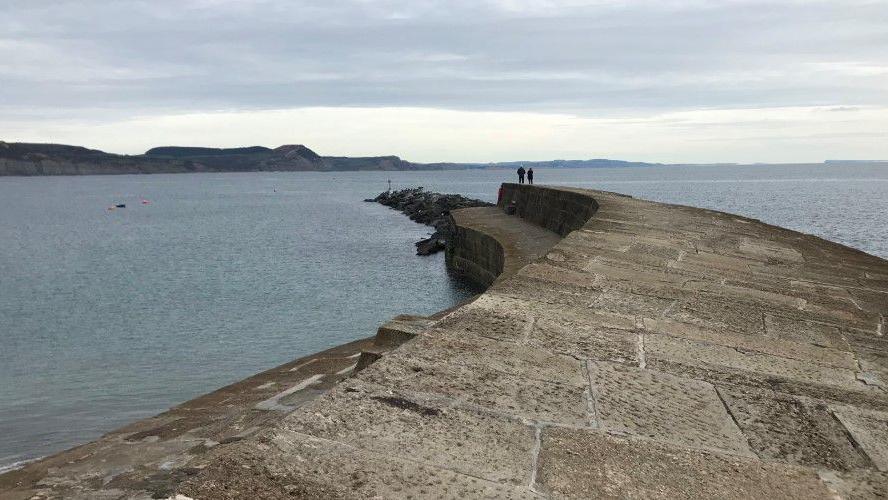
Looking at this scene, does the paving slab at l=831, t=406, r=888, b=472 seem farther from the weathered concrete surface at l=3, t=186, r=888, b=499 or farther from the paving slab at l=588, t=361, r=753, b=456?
the paving slab at l=588, t=361, r=753, b=456

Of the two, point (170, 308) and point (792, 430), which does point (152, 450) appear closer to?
point (792, 430)

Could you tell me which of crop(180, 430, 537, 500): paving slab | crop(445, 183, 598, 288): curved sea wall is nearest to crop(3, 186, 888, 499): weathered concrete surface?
crop(180, 430, 537, 500): paving slab

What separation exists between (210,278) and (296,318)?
27.1ft

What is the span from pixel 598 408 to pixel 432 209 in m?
44.6

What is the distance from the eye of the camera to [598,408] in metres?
2.51

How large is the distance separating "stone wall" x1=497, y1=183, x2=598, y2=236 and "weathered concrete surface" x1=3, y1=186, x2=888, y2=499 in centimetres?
852

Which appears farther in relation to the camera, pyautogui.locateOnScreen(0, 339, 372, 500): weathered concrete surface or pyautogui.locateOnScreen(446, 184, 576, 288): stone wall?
pyautogui.locateOnScreen(446, 184, 576, 288): stone wall

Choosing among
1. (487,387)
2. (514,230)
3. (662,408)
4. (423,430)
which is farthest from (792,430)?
(514,230)

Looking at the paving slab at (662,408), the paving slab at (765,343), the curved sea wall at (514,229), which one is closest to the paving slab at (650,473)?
the paving slab at (662,408)

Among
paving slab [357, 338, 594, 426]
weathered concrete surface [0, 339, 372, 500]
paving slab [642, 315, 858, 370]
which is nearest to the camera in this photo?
paving slab [357, 338, 594, 426]

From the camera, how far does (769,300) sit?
15.5ft

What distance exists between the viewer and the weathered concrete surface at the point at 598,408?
75.6 inches

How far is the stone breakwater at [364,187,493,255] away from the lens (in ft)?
94.7

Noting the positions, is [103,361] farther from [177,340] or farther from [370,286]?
[370,286]
